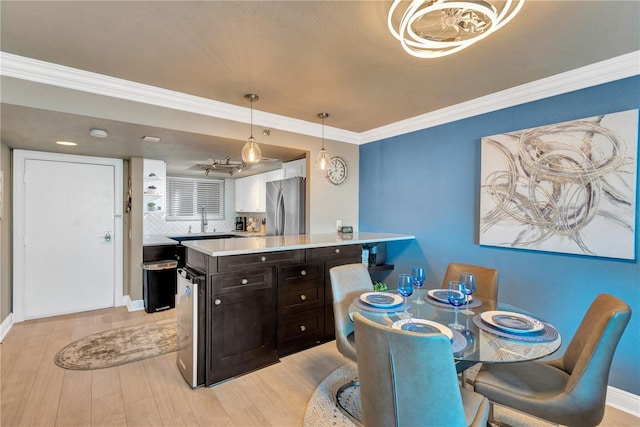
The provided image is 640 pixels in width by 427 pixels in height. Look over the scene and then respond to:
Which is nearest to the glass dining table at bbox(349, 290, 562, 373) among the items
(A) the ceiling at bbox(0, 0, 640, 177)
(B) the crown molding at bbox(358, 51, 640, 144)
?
→ (A) the ceiling at bbox(0, 0, 640, 177)

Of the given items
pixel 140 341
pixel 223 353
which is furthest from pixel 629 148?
pixel 140 341

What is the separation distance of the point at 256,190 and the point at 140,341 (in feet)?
10.8

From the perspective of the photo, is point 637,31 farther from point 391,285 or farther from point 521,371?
point 391,285

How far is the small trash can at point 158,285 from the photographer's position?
4.02m

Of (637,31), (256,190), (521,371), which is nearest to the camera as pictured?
(521,371)

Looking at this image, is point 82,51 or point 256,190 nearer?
point 82,51

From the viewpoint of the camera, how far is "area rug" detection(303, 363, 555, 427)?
1.91m

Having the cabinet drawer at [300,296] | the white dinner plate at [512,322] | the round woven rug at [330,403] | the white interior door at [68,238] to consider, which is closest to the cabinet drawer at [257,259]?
the cabinet drawer at [300,296]

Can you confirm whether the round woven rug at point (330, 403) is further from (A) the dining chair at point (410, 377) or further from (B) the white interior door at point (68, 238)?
(B) the white interior door at point (68, 238)

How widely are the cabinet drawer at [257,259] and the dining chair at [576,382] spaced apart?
66.0 inches

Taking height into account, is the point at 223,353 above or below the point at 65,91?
below

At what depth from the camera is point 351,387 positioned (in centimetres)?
228

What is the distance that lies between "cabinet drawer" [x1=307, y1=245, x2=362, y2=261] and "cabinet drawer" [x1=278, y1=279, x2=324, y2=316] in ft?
0.78

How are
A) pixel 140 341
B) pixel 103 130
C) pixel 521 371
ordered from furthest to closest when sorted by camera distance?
pixel 140 341, pixel 103 130, pixel 521 371
